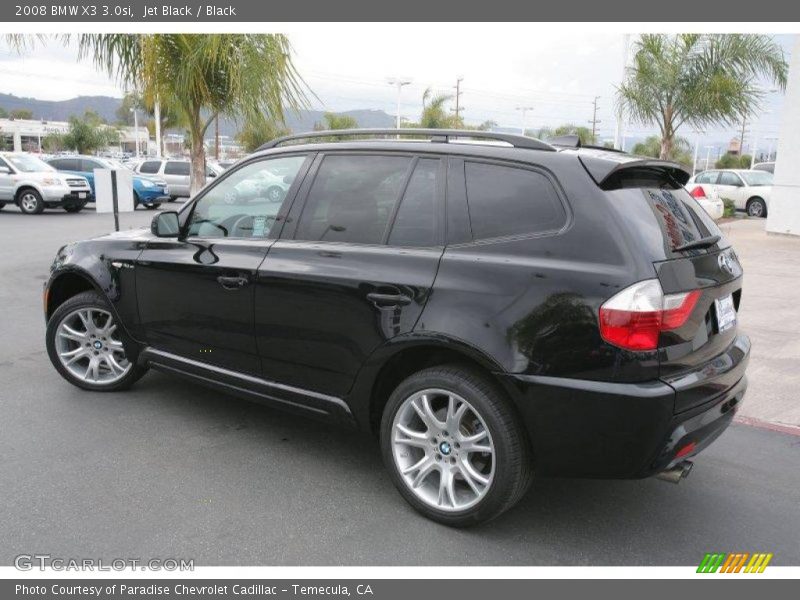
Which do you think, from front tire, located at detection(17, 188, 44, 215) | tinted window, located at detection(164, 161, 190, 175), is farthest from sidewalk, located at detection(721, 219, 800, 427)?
tinted window, located at detection(164, 161, 190, 175)

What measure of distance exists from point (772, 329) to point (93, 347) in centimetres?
630

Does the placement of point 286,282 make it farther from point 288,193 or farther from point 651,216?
point 651,216

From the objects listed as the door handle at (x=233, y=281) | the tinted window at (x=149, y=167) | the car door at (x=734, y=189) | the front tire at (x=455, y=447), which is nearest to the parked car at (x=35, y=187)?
the tinted window at (x=149, y=167)

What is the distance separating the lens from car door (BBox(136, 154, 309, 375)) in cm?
393

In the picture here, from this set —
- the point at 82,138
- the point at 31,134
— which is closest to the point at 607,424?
the point at 82,138

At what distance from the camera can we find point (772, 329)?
698cm

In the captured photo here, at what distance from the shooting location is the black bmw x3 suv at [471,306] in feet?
9.26

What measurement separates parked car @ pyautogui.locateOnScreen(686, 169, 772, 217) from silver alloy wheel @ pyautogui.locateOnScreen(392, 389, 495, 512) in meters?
20.6

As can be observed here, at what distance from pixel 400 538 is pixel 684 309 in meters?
1.61

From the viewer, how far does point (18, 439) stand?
13.4 feet

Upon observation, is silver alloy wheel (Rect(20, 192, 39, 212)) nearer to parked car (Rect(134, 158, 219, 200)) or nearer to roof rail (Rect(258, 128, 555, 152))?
parked car (Rect(134, 158, 219, 200))

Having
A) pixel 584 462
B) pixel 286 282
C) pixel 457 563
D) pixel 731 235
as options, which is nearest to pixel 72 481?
pixel 286 282

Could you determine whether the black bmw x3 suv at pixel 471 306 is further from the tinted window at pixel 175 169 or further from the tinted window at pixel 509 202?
the tinted window at pixel 175 169

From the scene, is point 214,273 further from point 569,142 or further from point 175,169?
point 175,169
